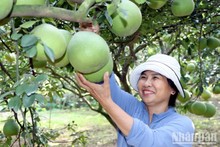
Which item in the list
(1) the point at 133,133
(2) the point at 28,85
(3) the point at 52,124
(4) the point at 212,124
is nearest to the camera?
(2) the point at 28,85

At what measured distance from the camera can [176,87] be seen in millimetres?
2225

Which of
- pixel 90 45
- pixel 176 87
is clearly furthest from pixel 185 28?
pixel 90 45

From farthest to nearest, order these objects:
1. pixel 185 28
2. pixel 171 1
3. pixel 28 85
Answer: pixel 185 28 < pixel 171 1 < pixel 28 85

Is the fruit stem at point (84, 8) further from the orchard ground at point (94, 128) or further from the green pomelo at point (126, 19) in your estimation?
the orchard ground at point (94, 128)

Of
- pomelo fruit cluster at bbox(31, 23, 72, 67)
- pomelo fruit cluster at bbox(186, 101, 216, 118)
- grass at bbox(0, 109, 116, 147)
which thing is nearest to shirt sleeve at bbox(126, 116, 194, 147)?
pomelo fruit cluster at bbox(31, 23, 72, 67)

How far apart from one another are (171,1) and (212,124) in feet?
20.0

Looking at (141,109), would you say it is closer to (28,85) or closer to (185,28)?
(28,85)

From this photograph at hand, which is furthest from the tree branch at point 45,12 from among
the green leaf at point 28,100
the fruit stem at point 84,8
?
the green leaf at point 28,100

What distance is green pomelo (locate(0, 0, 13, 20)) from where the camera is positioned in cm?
97

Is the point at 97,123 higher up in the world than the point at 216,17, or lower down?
lower down

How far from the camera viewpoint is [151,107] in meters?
2.21

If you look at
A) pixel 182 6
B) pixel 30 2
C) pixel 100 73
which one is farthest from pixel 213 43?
pixel 30 2

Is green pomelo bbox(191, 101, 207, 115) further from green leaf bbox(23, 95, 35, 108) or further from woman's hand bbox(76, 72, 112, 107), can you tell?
green leaf bbox(23, 95, 35, 108)

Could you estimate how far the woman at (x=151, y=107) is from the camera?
171cm
